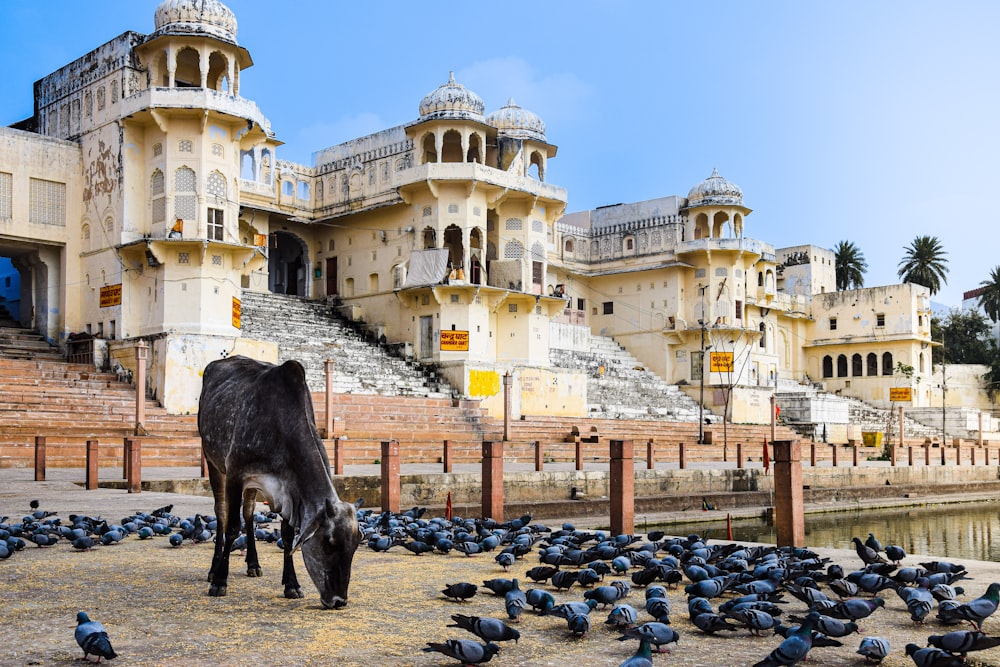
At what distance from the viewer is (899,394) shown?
56.6m

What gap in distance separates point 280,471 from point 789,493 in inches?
233

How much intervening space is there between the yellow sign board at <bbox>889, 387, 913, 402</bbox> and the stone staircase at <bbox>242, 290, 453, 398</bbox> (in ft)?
107

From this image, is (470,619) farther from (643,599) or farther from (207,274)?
(207,274)

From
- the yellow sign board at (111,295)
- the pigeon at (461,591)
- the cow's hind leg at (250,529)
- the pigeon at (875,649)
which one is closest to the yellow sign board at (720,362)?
the yellow sign board at (111,295)

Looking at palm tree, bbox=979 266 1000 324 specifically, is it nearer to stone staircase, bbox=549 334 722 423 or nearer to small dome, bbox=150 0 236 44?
stone staircase, bbox=549 334 722 423

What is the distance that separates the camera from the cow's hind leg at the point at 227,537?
19.9 ft

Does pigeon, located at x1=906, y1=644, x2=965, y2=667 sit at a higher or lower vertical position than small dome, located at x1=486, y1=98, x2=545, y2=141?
lower

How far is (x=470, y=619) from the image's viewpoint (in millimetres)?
4844

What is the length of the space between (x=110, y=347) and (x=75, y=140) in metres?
7.43

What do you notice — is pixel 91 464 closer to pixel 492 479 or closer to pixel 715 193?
pixel 492 479

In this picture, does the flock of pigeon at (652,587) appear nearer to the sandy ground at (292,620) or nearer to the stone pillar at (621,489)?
the sandy ground at (292,620)

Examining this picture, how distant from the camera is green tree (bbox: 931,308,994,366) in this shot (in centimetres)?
7144

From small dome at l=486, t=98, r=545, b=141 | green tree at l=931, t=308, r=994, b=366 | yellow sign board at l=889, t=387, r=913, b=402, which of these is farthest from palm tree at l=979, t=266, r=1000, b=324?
small dome at l=486, t=98, r=545, b=141

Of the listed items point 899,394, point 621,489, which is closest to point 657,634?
point 621,489
